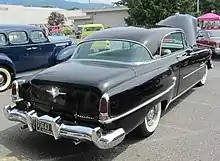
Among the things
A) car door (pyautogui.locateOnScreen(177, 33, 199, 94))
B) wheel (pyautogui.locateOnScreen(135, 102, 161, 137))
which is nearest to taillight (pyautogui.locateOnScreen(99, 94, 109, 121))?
wheel (pyautogui.locateOnScreen(135, 102, 161, 137))

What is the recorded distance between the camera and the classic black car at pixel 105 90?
145 inches

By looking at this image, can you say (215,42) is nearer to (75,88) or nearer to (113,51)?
(113,51)

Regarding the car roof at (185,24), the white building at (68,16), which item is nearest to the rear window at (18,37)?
the car roof at (185,24)

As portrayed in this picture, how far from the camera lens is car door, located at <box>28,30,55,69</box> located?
29.1 ft

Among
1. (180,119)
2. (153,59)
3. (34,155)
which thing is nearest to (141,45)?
(153,59)

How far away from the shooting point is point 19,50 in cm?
846

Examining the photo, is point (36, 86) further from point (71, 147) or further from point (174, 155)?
point (174, 155)

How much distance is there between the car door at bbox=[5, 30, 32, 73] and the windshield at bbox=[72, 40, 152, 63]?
12.0 feet

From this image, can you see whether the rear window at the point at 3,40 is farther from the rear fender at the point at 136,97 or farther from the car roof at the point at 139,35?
the rear fender at the point at 136,97

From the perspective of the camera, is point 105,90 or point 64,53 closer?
point 105,90

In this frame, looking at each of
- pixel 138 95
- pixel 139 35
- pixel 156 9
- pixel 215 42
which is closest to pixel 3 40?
pixel 139 35

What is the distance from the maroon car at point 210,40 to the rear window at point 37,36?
22.3 ft

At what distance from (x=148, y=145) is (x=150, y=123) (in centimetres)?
47

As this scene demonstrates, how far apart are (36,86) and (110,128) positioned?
4.13 ft
